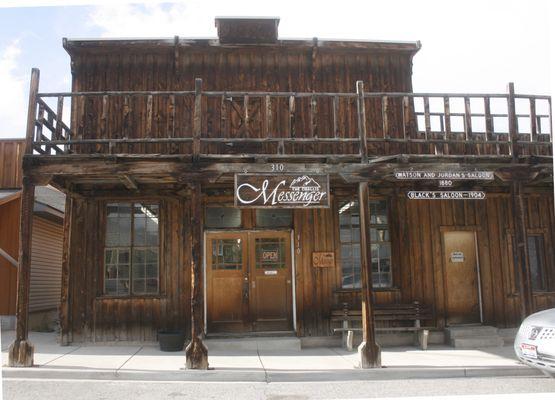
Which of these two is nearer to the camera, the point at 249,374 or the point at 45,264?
the point at 249,374

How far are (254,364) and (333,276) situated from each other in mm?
3141

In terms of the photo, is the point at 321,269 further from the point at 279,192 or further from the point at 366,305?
the point at 279,192

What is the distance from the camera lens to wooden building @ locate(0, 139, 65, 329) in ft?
45.1

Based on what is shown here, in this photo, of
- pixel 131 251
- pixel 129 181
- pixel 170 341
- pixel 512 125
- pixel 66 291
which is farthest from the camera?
pixel 131 251

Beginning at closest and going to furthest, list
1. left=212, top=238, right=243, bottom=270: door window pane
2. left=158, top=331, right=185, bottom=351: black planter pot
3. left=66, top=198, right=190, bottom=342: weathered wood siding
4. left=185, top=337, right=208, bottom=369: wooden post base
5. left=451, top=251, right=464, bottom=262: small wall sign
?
1. left=185, top=337, right=208, bottom=369: wooden post base
2. left=158, top=331, right=185, bottom=351: black planter pot
3. left=66, top=198, right=190, bottom=342: weathered wood siding
4. left=212, top=238, right=243, bottom=270: door window pane
5. left=451, top=251, right=464, bottom=262: small wall sign

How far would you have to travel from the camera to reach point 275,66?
1233cm

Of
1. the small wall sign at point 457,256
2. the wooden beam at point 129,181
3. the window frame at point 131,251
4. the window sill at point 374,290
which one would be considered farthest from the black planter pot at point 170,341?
the small wall sign at point 457,256

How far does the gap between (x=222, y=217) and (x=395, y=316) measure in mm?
4347

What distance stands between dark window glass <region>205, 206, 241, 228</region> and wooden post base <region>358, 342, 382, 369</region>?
4.18 metres

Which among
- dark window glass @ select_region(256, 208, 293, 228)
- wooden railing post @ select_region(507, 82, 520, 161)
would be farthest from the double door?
wooden railing post @ select_region(507, 82, 520, 161)

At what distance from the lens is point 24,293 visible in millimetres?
9188

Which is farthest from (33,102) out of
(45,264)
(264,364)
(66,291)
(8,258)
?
(45,264)

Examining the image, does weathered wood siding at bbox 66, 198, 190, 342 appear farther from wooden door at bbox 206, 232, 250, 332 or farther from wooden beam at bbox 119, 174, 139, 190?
wooden beam at bbox 119, 174, 139, 190

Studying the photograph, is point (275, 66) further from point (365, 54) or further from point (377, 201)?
point (377, 201)
